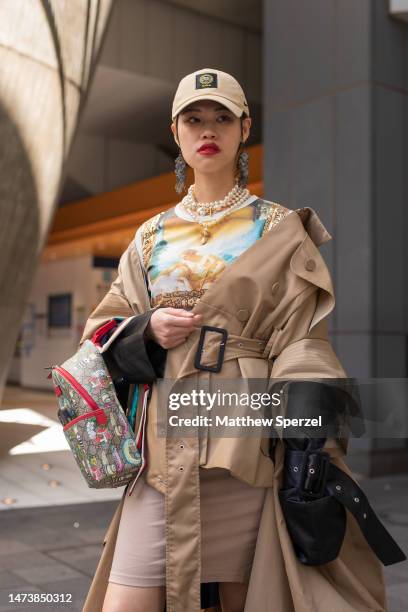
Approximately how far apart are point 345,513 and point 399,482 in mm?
6011

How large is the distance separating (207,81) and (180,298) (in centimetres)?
55

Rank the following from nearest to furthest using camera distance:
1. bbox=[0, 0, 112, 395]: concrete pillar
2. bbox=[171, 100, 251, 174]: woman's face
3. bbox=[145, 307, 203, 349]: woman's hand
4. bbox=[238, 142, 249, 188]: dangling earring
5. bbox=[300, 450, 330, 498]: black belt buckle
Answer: bbox=[300, 450, 330, 498]: black belt buckle → bbox=[145, 307, 203, 349]: woman's hand → bbox=[171, 100, 251, 174]: woman's face → bbox=[238, 142, 249, 188]: dangling earring → bbox=[0, 0, 112, 395]: concrete pillar

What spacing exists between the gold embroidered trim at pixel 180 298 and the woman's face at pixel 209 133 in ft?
1.06

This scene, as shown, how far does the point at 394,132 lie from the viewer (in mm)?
8273

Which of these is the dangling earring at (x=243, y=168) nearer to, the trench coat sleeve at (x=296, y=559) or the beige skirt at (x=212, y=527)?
the trench coat sleeve at (x=296, y=559)

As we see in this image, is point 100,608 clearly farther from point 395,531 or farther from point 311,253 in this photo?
point 395,531

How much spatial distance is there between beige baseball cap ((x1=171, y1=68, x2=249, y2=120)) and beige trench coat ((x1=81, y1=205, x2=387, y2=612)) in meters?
0.32

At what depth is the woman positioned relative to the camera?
196 cm

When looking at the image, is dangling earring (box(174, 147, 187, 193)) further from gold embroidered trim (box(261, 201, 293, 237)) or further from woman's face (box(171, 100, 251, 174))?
gold embroidered trim (box(261, 201, 293, 237))

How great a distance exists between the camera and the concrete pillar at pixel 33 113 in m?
6.95

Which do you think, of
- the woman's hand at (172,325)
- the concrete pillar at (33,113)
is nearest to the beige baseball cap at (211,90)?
the woman's hand at (172,325)

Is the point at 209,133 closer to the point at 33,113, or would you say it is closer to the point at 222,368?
the point at 222,368

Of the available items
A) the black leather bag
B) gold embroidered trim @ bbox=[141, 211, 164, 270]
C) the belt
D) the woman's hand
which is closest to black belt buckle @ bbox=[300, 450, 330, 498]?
the black leather bag

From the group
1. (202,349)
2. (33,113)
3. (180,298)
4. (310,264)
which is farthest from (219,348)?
(33,113)
